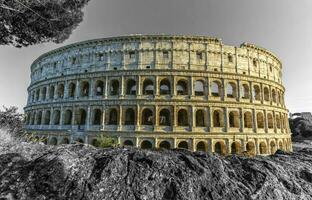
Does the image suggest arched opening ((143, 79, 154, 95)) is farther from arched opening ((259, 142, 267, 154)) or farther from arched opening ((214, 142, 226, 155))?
arched opening ((259, 142, 267, 154))

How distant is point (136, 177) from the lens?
14.3 ft

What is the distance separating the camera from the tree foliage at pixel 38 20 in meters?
9.81

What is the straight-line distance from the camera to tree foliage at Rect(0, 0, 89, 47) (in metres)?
9.81

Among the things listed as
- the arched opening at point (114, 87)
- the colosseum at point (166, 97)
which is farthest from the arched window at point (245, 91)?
the arched opening at point (114, 87)

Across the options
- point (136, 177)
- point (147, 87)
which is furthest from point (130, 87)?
point (136, 177)

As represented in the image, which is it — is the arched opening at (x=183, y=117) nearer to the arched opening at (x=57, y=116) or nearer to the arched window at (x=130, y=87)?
the arched window at (x=130, y=87)

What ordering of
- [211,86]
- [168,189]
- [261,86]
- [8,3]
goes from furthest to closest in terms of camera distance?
[261,86] < [211,86] < [8,3] < [168,189]

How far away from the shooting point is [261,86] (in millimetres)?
27062

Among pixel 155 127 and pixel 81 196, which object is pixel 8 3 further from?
pixel 155 127

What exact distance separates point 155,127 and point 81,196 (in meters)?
19.1

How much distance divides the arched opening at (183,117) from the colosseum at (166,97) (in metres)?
0.12

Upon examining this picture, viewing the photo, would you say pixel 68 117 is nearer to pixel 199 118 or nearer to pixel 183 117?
pixel 183 117

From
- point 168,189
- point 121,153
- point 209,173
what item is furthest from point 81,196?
point 209,173

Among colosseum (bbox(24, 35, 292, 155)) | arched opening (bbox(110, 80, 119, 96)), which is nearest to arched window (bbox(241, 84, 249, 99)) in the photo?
colosseum (bbox(24, 35, 292, 155))
